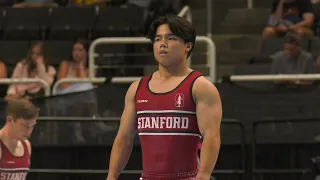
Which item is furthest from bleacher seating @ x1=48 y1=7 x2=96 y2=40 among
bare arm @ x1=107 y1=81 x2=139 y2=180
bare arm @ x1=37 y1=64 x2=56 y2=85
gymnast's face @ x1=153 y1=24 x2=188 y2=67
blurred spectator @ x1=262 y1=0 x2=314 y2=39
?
A: gymnast's face @ x1=153 y1=24 x2=188 y2=67

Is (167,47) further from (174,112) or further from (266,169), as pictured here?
(266,169)

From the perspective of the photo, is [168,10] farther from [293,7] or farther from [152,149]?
[152,149]

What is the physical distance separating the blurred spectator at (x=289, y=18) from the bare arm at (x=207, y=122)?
6.20 m

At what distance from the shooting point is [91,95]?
26.1 feet

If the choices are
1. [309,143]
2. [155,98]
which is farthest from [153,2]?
[155,98]

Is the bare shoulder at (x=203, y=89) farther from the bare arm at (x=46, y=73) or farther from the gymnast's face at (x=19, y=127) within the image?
the bare arm at (x=46, y=73)

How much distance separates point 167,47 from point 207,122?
0.48m

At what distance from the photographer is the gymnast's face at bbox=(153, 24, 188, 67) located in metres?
4.61

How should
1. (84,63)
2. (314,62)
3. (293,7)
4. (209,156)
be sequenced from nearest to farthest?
(209,156) < (314,62) < (84,63) < (293,7)

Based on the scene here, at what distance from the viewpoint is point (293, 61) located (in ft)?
29.4

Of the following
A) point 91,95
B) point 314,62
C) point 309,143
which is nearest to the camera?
point 309,143

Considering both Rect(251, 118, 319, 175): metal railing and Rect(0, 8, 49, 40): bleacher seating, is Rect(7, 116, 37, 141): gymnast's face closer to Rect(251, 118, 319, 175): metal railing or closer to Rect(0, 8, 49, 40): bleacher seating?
Rect(251, 118, 319, 175): metal railing

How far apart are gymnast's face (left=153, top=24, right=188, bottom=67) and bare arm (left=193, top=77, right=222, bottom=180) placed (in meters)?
0.19

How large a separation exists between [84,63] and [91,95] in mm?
1906
